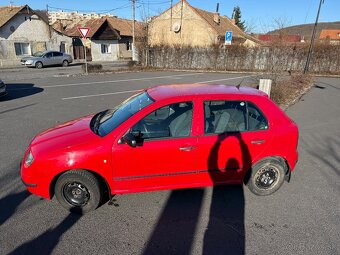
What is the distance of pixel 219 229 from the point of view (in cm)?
311

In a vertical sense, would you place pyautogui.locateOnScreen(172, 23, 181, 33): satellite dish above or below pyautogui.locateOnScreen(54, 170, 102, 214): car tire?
above

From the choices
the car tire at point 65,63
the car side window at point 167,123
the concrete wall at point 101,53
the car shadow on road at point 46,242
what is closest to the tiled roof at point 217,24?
the concrete wall at point 101,53

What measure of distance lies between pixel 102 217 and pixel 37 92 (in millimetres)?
10354

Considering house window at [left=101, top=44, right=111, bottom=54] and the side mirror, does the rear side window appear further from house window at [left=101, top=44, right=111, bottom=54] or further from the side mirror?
house window at [left=101, top=44, right=111, bottom=54]

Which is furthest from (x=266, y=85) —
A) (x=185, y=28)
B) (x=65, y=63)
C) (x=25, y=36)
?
(x=25, y=36)

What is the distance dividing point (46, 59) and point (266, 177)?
2606cm

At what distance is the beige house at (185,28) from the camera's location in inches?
1203

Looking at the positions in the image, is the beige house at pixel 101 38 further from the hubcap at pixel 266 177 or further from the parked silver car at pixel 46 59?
the hubcap at pixel 266 177

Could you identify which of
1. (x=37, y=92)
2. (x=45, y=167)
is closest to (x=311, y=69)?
(x=37, y=92)

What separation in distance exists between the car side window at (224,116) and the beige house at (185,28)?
2725 centimetres

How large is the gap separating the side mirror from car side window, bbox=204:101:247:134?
0.96 m

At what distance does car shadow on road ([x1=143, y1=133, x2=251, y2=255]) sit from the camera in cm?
284

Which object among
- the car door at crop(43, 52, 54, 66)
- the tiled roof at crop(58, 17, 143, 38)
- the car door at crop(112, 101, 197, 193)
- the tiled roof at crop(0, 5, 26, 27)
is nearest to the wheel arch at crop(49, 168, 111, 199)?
the car door at crop(112, 101, 197, 193)

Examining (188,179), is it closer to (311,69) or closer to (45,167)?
(45,167)
